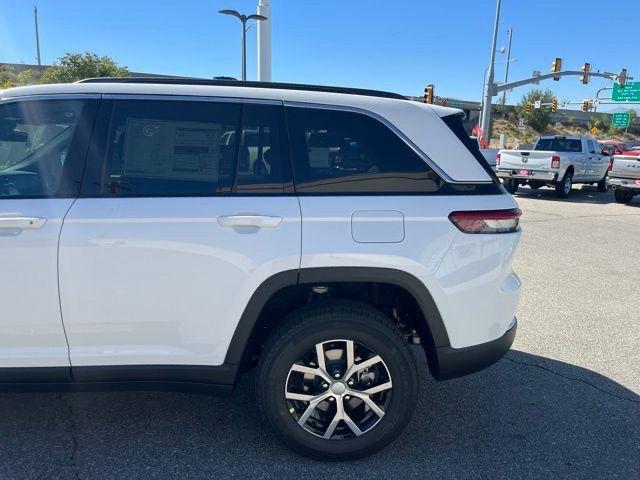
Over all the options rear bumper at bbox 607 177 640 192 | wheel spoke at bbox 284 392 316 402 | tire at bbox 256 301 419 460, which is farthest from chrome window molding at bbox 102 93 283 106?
rear bumper at bbox 607 177 640 192

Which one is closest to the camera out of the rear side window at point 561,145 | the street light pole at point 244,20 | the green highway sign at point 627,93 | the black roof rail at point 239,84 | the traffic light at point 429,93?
the black roof rail at point 239,84

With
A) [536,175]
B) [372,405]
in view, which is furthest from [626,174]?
[372,405]

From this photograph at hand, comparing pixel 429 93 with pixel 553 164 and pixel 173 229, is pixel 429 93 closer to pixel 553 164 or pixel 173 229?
pixel 553 164

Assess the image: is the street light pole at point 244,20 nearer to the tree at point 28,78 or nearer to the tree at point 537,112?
the tree at point 28,78

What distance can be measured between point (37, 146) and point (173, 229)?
0.91 metres

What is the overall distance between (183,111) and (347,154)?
86 centimetres

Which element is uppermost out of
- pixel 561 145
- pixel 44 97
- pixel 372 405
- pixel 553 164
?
pixel 44 97

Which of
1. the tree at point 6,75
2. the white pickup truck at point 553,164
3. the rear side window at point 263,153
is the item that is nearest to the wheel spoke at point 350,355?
the rear side window at point 263,153

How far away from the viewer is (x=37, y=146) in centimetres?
259

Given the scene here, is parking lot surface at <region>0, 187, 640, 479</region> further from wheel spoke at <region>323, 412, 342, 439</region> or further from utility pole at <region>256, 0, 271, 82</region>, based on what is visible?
utility pole at <region>256, 0, 271, 82</region>

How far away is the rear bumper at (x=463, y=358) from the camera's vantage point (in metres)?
2.62

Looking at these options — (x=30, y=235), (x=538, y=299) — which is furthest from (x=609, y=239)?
(x=30, y=235)

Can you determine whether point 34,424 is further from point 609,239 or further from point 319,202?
point 609,239

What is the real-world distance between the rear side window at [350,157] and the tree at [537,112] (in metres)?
60.8
